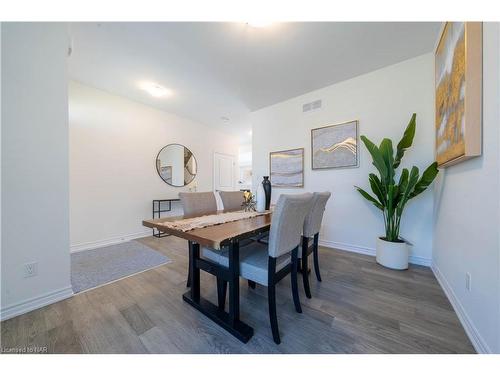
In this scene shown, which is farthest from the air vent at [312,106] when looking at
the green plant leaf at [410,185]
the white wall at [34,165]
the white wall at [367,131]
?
the white wall at [34,165]

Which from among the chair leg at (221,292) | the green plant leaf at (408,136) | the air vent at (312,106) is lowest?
the chair leg at (221,292)

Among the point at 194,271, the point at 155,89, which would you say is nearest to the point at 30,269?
the point at 194,271

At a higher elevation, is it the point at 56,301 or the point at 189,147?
the point at 189,147

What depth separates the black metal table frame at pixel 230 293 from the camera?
1184 mm

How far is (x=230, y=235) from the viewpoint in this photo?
106cm

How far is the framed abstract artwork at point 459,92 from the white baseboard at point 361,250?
1276mm

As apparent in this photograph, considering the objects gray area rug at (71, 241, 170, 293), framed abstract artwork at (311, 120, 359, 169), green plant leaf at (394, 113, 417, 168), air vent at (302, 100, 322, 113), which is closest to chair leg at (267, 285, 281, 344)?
gray area rug at (71, 241, 170, 293)

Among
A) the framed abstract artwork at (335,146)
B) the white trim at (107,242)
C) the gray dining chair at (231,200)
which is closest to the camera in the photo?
the gray dining chair at (231,200)

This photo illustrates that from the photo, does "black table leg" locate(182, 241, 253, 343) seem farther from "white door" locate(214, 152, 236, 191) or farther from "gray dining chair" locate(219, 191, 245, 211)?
"white door" locate(214, 152, 236, 191)

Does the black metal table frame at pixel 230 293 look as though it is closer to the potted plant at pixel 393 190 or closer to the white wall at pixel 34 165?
the white wall at pixel 34 165
